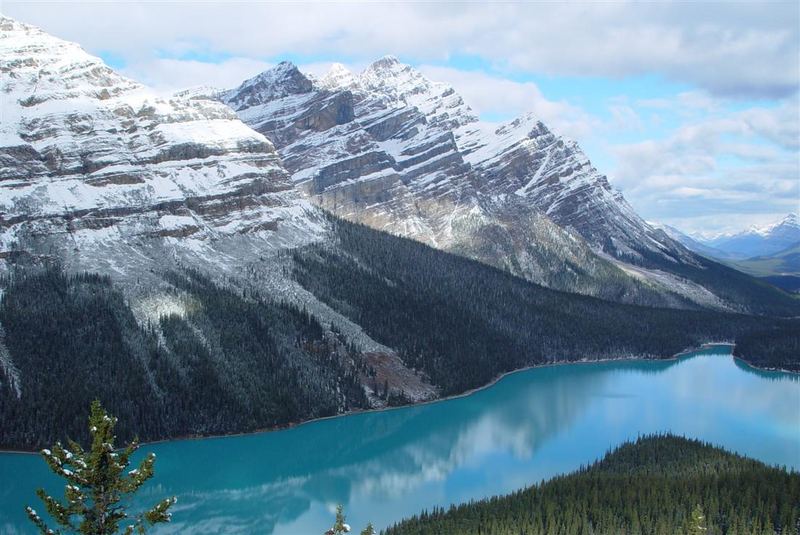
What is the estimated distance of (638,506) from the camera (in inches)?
2982

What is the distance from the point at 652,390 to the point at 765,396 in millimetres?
21978

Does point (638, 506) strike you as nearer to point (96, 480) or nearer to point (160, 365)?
point (96, 480)

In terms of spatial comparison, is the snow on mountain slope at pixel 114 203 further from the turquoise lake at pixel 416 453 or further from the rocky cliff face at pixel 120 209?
the turquoise lake at pixel 416 453

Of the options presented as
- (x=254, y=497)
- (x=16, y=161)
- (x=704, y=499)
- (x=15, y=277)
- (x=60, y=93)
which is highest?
(x=60, y=93)

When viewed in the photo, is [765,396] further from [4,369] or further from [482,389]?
[4,369]

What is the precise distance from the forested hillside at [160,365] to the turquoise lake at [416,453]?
4.52m

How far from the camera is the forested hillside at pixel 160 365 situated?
117062mm

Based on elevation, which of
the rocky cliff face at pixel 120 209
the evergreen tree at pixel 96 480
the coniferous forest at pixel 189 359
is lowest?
the coniferous forest at pixel 189 359

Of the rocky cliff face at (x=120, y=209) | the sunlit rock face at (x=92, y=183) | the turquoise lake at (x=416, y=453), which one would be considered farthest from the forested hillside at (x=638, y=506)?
the sunlit rock face at (x=92, y=183)

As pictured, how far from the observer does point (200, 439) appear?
394 feet

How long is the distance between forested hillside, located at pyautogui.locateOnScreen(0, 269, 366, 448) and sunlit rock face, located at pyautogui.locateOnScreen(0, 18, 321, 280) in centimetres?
1826

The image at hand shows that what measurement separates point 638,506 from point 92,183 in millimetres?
140361

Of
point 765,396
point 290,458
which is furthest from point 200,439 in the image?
point 765,396

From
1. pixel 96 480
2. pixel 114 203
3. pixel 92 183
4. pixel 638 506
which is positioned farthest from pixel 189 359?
pixel 96 480
